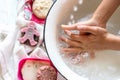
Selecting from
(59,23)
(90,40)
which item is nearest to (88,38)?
(90,40)

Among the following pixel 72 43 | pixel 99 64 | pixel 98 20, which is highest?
pixel 98 20

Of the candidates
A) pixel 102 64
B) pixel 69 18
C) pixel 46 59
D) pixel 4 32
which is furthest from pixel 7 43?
pixel 102 64

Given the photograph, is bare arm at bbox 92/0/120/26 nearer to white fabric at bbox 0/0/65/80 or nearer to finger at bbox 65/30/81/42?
finger at bbox 65/30/81/42

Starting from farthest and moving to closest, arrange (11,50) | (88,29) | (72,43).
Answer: (11,50) < (72,43) < (88,29)

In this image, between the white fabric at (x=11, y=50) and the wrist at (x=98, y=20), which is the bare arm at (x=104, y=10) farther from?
the white fabric at (x=11, y=50)

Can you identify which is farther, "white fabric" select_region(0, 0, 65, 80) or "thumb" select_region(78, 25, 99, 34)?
"white fabric" select_region(0, 0, 65, 80)

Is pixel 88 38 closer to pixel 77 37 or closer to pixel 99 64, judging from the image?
pixel 77 37

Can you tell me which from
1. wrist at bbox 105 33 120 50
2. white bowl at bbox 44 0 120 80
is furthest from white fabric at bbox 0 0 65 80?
wrist at bbox 105 33 120 50

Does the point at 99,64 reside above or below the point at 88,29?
below
